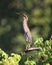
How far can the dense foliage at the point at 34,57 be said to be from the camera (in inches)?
103

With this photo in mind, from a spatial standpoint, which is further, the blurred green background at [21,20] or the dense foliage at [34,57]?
the blurred green background at [21,20]

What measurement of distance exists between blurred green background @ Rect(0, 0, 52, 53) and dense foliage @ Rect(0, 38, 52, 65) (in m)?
8.41

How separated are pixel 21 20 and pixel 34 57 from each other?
9.43 meters

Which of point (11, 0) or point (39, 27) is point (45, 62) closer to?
point (39, 27)

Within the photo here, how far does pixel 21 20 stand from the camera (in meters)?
12.2

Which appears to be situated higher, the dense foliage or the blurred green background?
the dense foliage

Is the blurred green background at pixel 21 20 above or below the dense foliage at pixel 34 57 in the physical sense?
below

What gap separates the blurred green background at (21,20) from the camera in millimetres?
11859

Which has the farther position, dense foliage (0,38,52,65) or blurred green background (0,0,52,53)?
blurred green background (0,0,52,53)

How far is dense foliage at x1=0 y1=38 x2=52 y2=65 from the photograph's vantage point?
2607 millimetres

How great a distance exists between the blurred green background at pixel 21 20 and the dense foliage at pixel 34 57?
8.41 meters

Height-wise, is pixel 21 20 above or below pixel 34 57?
below

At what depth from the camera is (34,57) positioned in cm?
282

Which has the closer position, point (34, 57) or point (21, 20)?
point (34, 57)
